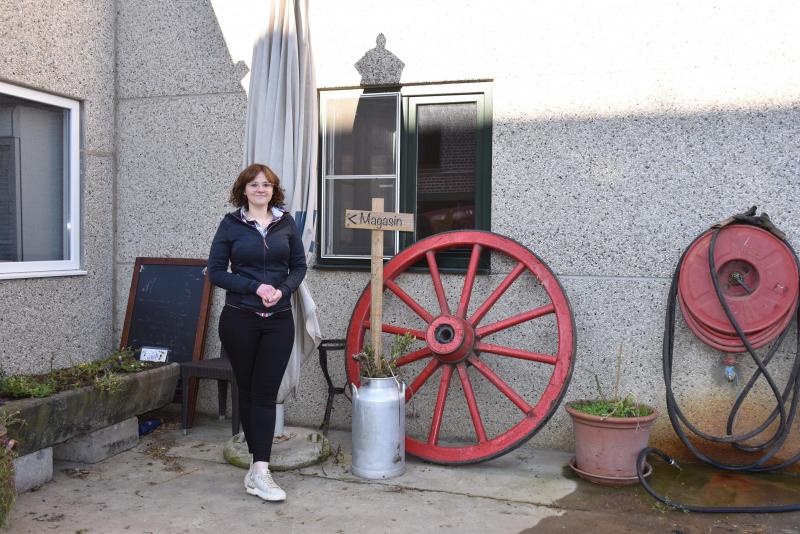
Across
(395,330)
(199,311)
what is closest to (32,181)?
(199,311)

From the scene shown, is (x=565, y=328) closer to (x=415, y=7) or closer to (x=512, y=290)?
(x=512, y=290)

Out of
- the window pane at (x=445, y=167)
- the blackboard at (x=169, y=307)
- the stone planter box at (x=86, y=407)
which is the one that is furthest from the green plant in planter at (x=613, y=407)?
the blackboard at (x=169, y=307)

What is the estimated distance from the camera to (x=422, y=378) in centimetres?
440

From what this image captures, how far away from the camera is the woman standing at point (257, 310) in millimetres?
3564

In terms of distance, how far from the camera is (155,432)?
4.80 m

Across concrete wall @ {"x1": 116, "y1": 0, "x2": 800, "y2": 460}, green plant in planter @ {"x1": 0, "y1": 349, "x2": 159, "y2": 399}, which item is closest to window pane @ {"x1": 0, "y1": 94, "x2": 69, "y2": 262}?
green plant in planter @ {"x1": 0, "y1": 349, "x2": 159, "y2": 399}

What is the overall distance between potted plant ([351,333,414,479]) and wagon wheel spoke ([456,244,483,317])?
621 millimetres

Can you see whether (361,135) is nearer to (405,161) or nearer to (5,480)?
(405,161)

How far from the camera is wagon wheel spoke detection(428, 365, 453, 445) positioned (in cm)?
416

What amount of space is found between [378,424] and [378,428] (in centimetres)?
2

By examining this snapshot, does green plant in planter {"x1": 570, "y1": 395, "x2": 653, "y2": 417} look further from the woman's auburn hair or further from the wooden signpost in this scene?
the woman's auburn hair

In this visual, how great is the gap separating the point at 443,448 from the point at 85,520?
6.06 feet

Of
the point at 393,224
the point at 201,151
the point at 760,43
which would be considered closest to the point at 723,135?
the point at 760,43

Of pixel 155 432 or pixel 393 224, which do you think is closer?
pixel 393 224
